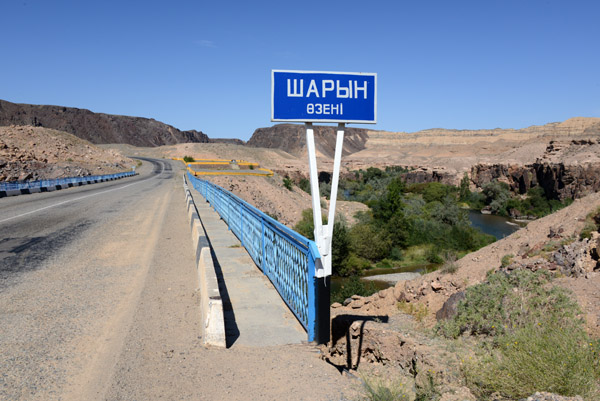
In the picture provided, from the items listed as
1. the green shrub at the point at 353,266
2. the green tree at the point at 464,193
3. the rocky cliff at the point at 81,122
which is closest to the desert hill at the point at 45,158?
the green shrub at the point at 353,266

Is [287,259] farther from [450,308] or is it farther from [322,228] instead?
[450,308]

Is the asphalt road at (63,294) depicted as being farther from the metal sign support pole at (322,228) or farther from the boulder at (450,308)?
the boulder at (450,308)

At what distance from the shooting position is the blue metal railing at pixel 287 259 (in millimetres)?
4742

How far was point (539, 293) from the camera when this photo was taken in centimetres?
596

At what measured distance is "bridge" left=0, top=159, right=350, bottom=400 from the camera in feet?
12.7

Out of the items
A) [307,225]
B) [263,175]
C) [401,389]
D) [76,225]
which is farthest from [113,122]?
[401,389]

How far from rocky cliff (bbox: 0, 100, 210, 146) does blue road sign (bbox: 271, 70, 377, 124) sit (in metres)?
176

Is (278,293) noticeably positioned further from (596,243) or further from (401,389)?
(596,243)

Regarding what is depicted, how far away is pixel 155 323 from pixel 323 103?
335cm

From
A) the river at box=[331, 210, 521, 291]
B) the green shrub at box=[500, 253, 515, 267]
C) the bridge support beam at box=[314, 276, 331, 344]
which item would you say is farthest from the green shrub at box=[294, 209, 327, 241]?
the bridge support beam at box=[314, 276, 331, 344]

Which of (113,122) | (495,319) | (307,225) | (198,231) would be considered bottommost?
(307,225)

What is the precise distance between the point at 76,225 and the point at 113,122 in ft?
634

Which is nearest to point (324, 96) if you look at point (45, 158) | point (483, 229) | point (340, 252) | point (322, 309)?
point (322, 309)

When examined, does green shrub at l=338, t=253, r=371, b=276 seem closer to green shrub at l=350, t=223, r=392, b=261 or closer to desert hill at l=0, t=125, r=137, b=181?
green shrub at l=350, t=223, r=392, b=261
